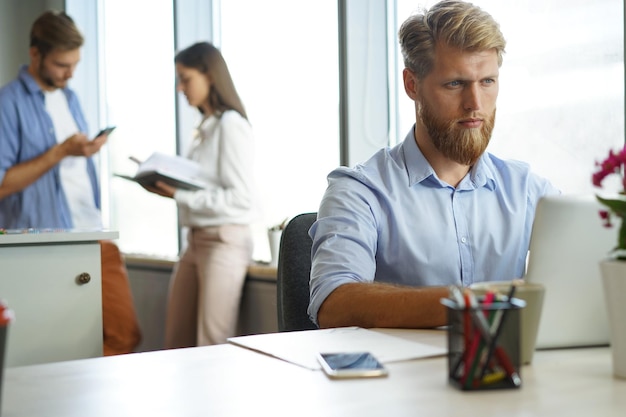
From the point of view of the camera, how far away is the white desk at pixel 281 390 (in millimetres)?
893

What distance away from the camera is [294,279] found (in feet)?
5.74

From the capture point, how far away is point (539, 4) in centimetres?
252

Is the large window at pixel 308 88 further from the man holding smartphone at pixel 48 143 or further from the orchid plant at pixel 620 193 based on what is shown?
the orchid plant at pixel 620 193

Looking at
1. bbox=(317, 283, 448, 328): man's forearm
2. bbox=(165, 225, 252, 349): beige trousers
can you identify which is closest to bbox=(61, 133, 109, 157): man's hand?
bbox=(165, 225, 252, 349): beige trousers

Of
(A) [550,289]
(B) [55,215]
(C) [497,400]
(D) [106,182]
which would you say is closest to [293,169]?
(B) [55,215]

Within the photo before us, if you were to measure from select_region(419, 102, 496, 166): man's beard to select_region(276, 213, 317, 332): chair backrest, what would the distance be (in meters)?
0.36

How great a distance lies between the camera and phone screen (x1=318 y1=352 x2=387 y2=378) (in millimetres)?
1029

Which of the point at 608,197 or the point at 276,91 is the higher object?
the point at 276,91

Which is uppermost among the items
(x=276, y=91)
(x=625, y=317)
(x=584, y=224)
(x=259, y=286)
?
(x=276, y=91)

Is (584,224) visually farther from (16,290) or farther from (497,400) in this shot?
(16,290)

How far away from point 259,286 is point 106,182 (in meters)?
2.21

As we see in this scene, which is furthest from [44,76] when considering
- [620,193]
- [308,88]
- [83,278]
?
[620,193]

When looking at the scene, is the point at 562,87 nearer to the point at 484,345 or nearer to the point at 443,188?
the point at 443,188

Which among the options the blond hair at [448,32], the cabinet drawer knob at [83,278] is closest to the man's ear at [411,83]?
the blond hair at [448,32]
